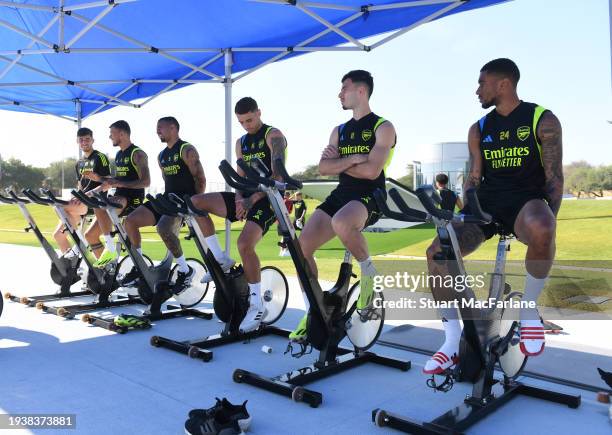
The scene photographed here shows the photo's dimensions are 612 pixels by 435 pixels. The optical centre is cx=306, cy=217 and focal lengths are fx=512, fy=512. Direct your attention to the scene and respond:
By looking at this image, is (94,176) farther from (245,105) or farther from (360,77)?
(360,77)

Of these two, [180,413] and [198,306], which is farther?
[198,306]

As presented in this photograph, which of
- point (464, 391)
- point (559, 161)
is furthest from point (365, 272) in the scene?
point (559, 161)

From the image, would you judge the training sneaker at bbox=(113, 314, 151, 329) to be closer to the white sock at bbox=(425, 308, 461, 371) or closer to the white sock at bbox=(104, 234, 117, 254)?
the white sock at bbox=(104, 234, 117, 254)

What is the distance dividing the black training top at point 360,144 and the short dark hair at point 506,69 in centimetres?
75

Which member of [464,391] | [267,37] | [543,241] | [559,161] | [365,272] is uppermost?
[267,37]

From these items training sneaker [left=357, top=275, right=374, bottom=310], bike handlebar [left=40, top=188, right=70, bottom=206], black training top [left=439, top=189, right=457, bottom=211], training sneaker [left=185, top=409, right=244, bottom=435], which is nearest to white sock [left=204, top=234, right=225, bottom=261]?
training sneaker [left=357, top=275, right=374, bottom=310]

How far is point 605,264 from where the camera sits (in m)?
7.96

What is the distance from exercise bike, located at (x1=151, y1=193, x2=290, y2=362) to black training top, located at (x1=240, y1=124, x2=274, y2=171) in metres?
0.64

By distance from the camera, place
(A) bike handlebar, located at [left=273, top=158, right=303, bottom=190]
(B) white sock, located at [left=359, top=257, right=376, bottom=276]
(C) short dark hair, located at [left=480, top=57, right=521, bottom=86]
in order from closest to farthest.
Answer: (C) short dark hair, located at [left=480, top=57, right=521, bottom=86] < (A) bike handlebar, located at [left=273, top=158, right=303, bottom=190] < (B) white sock, located at [left=359, top=257, right=376, bottom=276]

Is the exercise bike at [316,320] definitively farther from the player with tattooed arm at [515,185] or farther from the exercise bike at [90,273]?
the exercise bike at [90,273]

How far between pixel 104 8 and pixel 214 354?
11.2 ft

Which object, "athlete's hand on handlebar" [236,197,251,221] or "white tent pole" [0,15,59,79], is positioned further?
"white tent pole" [0,15,59,79]

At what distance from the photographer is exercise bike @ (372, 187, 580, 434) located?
219 cm

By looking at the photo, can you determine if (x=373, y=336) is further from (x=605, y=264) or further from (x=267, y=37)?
(x=605, y=264)
